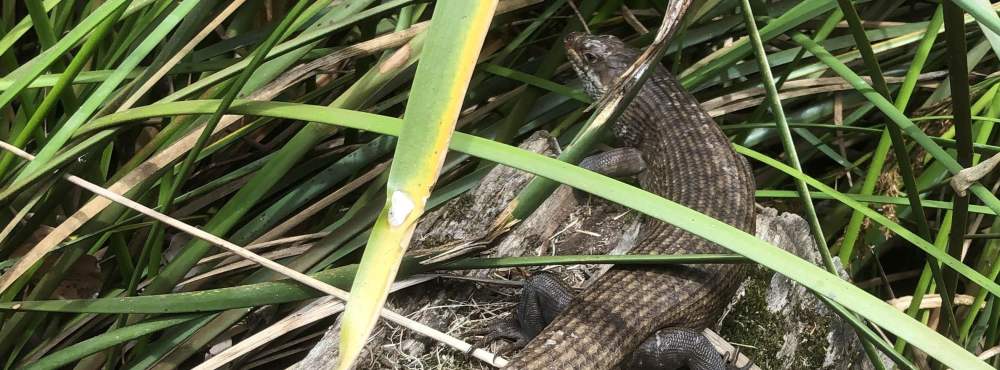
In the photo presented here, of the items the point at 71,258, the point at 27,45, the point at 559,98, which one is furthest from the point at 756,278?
the point at 27,45

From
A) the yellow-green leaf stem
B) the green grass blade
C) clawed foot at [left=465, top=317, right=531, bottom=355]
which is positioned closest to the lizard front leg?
clawed foot at [left=465, top=317, right=531, bottom=355]

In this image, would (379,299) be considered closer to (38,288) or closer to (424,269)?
(424,269)

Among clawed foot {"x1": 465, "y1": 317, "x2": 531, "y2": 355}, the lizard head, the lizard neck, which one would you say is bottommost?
clawed foot {"x1": 465, "y1": 317, "x2": 531, "y2": 355}

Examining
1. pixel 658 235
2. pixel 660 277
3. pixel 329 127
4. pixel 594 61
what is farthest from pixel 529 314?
pixel 594 61

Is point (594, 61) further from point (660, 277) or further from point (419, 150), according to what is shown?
point (419, 150)

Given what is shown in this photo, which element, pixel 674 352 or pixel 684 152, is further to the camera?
pixel 684 152

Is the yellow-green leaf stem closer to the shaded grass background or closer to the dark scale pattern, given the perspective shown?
the shaded grass background

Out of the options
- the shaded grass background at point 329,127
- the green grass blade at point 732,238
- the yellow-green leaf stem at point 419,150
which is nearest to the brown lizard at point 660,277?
the shaded grass background at point 329,127
